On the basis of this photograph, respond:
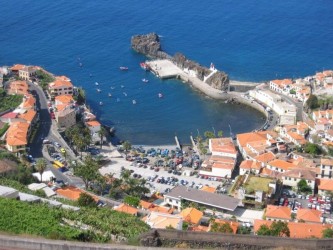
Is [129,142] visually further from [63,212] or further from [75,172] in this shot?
[63,212]

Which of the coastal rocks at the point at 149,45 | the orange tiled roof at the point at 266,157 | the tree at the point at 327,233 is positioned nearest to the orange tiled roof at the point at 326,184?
the orange tiled roof at the point at 266,157

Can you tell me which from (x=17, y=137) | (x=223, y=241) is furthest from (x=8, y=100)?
(x=223, y=241)

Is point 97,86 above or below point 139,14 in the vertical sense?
below

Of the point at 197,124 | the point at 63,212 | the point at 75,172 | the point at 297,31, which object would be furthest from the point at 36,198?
the point at 297,31

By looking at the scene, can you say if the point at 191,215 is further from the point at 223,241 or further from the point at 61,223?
the point at 223,241

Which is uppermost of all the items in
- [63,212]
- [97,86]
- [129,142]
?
[97,86]

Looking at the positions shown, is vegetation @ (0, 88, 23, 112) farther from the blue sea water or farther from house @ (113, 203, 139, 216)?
house @ (113, 203, 139, 216)

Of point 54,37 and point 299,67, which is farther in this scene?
point 54,37

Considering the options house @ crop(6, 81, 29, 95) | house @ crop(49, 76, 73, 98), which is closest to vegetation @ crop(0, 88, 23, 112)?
house @ crop(6, 81, 29, 95)
